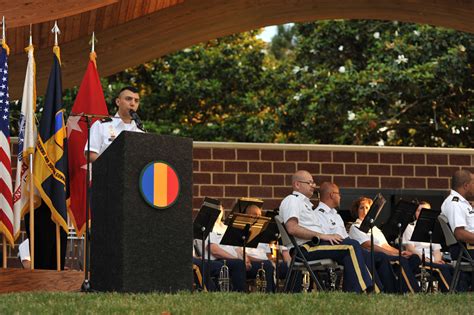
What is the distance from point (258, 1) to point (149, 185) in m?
6.68

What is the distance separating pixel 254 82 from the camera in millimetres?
25953

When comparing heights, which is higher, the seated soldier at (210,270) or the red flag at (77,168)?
the red flag at (77,168)

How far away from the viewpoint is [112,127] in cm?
1106

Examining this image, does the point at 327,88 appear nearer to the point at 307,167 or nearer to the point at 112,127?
the point at 307,167

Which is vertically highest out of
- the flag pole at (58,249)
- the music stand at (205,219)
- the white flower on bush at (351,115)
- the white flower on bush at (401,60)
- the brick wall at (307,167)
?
the white flower on bush at (401,60)

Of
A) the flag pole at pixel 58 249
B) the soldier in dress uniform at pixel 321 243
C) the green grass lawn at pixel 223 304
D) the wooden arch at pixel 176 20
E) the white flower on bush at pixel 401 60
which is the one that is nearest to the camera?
the green grass lawn at pixel 223 304

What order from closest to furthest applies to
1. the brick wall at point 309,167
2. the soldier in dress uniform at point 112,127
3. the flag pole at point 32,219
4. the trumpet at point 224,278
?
the soldier in dress uniform at point 112,127 < the flag pole at point 32,219 < the trumpet at point 224,278 < the brick wall at point 309,167

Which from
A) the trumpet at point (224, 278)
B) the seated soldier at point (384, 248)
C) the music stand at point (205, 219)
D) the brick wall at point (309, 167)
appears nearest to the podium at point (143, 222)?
the music stand at point (205, 219)

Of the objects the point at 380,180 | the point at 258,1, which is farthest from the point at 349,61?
the point at 258,1

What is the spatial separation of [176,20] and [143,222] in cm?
682

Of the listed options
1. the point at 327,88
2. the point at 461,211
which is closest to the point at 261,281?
the point at 461,211

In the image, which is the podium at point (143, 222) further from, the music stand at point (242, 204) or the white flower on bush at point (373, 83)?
the white flower on bush at point (373, 83)

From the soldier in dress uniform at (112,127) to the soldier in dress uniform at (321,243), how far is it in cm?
204

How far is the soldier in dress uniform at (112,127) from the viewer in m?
10.8
